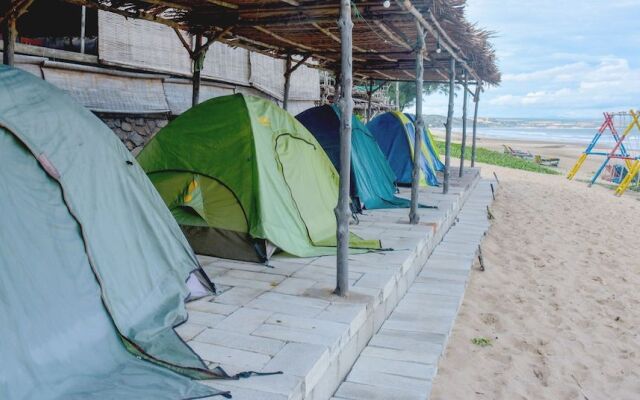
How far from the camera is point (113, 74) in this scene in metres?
8.07

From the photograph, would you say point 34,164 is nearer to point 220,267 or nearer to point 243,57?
point 220,267

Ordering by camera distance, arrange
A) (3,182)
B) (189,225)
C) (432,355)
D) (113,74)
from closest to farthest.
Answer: (3,182) < (432,355) < (189,225) < (113,74)

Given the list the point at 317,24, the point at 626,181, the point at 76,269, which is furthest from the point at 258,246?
the point at 626,181

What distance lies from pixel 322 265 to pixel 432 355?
4.84 feet

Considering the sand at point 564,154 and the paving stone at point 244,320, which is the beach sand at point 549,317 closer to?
the paving stone at point 244,320

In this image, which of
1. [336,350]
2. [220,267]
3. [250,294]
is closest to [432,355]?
[336,350]

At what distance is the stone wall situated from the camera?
8344 millimetres

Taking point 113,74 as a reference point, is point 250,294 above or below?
below

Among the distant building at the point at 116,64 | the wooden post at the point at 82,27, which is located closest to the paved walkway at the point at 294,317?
the distant building at the point at 116,64

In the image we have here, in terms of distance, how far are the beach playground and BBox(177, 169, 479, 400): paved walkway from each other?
2cm

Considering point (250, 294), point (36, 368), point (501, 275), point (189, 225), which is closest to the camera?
point (36, 368)

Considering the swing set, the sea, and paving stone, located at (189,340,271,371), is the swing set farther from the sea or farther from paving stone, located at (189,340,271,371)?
the sea

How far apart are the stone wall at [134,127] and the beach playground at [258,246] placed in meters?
0.04

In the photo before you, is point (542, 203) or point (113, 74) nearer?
point (113, 74)
